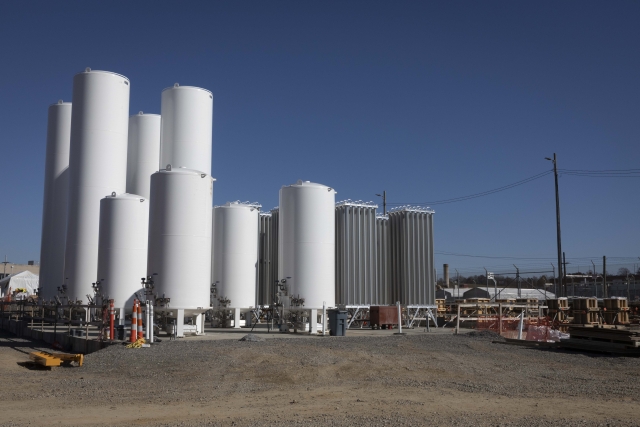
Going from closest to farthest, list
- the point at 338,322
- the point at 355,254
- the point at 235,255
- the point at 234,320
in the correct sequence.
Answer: the point at 338,322
the point at 235,255
the point at 234,320
the point at 355,254

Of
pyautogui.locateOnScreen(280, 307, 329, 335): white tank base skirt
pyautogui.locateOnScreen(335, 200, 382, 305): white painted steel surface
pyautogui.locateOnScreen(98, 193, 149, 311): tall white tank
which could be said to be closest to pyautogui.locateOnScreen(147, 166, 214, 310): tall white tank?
pyautogui.locateOnScreen(98, 193, 149, 311): tall white tank

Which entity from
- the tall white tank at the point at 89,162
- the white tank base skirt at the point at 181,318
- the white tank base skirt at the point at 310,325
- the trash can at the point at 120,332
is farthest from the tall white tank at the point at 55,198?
the trash can at the point at 120,332

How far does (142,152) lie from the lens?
96.9 ft

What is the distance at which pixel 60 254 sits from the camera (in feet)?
98.3

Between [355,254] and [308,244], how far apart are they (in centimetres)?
563

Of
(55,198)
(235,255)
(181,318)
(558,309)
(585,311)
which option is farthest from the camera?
(55,198)

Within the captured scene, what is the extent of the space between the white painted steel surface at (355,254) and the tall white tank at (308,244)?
450cm

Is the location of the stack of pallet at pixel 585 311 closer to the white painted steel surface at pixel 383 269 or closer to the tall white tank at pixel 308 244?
the white painted steel surface at pixel 383 269

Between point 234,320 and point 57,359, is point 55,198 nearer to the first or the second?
point 234,320

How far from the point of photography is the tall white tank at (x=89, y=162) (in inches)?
1032

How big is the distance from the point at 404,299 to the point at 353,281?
3.02m

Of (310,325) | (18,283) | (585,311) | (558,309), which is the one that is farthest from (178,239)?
(18,283)

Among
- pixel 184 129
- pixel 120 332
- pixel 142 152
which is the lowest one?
pixel 120 332

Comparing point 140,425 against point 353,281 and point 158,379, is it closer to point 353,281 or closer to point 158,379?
point 158,379
